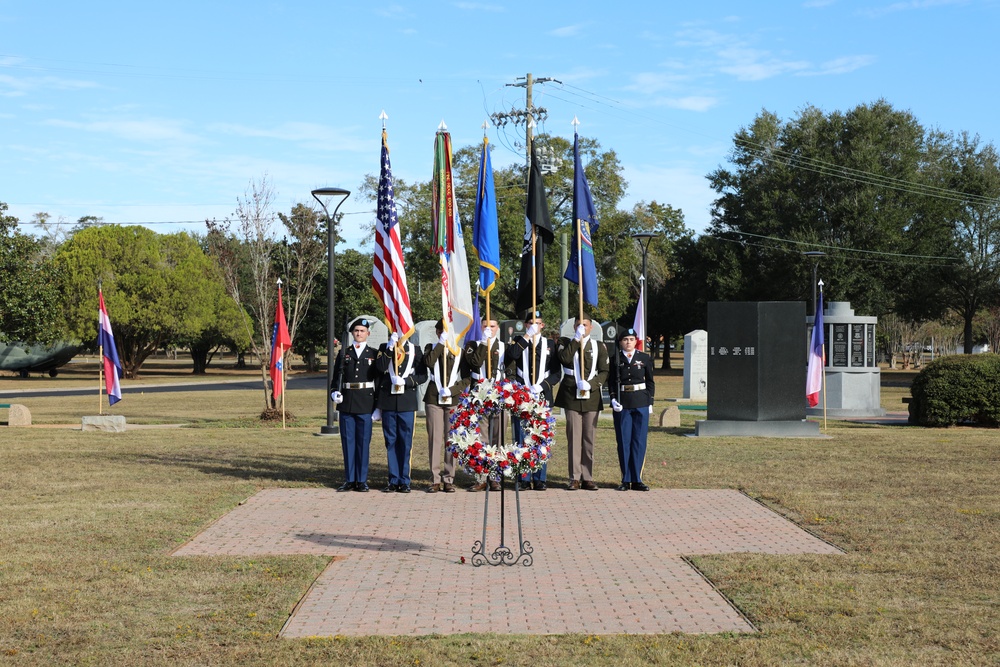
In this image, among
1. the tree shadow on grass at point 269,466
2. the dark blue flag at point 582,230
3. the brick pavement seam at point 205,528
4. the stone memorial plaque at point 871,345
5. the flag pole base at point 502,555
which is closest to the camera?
the flag pole base at point 502,555

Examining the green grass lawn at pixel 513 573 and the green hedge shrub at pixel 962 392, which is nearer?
the green grass lawn at pixel 513 573

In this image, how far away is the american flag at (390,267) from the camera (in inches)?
496

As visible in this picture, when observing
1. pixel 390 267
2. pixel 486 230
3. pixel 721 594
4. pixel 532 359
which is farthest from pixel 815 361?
pixel 721 594

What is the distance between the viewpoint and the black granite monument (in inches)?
782

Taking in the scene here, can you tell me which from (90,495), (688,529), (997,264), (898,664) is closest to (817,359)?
(688,529)

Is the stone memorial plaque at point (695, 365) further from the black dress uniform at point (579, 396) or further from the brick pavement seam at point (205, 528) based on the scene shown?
the brick pavement seam at point (205, 528)

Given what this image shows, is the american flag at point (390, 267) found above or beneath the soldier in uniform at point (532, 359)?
above

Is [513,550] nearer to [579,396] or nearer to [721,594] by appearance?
[721,594]

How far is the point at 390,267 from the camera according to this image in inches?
497

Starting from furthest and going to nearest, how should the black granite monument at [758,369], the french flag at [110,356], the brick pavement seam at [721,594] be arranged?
the french flag at [110,356]
the black granite monument at [758,369]
the brick pavement seam at [721,594]

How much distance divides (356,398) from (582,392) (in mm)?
2685

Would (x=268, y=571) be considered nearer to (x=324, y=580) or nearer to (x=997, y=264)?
(x=324, y=580)

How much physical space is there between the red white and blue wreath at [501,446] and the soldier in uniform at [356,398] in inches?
172

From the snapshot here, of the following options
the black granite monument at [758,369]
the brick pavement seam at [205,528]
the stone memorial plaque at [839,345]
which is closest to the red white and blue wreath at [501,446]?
the brick pavement seam at [205,528]
